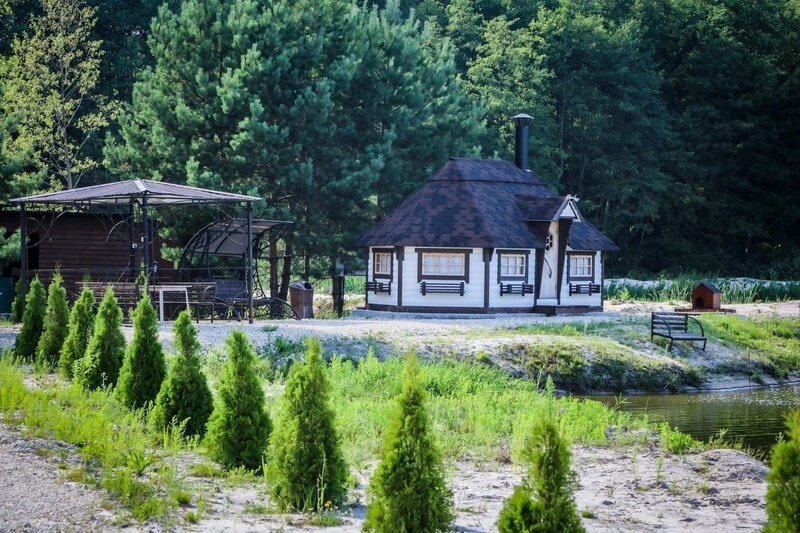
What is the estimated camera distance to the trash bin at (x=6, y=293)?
31562 millimetres

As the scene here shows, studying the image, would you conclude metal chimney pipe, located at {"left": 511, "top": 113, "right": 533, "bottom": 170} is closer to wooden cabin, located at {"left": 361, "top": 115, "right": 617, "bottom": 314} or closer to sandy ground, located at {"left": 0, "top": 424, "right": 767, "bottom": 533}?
wooden cabin, located at {"left": 361, "top": 115, "right": 617, "bottom": 314}

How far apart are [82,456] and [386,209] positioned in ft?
88.5

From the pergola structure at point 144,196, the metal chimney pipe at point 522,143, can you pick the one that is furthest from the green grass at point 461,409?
the metal chimney pipe at point 522,143

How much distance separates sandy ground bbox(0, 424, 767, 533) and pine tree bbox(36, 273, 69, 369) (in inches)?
247

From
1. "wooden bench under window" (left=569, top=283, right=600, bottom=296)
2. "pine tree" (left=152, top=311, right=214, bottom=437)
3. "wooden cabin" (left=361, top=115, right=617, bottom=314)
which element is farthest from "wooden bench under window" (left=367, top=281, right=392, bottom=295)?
"pine tree" (left=152, top=311, right=214, bottom=437)

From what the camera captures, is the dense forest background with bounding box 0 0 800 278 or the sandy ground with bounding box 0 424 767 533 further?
the dense forest background with bounding box 0 0 800 278

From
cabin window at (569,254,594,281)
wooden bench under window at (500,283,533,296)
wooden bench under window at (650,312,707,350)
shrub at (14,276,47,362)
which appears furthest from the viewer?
cabin window at (569,254,594,281)

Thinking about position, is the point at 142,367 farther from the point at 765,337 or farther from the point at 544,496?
the point at 765,337

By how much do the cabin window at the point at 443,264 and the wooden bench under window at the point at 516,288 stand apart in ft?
3.63

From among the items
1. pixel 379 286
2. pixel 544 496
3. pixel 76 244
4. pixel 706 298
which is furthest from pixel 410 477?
pixel 706 298

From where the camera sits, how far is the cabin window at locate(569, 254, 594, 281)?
33.5 m

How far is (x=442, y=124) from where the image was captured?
38.2 m

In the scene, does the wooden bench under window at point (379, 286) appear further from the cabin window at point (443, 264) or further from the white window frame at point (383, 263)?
the cabin window at point (443, 264)

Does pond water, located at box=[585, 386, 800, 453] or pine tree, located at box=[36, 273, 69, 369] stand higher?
pine tree, located at box=[36, 273, 69, 369]
